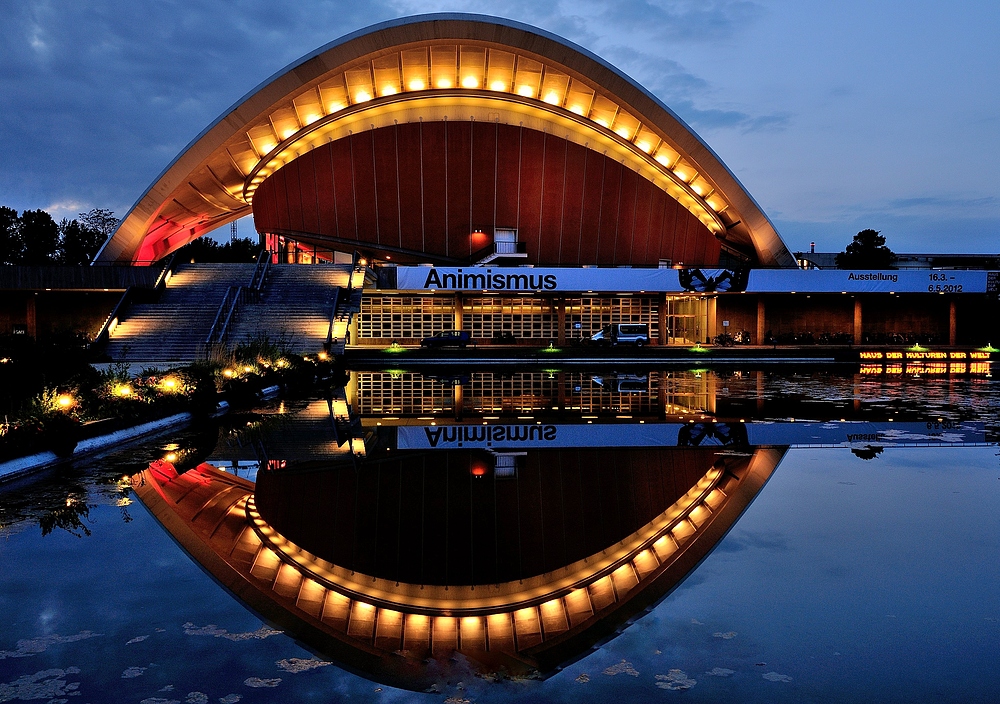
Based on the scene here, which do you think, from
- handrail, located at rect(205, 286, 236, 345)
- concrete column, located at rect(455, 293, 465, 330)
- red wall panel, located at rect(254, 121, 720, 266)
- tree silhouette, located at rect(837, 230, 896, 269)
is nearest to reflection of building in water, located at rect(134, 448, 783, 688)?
handrail, located at rect(205, 286, 236, 345)

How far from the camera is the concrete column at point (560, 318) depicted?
45300 millimetres

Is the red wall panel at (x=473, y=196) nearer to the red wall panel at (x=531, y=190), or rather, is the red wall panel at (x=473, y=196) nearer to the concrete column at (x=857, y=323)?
the red wall panel at (x=531, y=190)

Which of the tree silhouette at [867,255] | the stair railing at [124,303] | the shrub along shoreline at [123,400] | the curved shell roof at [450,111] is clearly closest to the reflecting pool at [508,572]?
the shrub along shoreline at [123,400]

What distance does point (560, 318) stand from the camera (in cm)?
4556

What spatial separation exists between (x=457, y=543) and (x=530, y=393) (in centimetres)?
1399

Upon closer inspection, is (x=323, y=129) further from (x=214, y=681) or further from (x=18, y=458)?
(x=214, y=681)

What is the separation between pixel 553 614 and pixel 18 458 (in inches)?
309

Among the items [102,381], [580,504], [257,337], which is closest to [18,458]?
[102,381]

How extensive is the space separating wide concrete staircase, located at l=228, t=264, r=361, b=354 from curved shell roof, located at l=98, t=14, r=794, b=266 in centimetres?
963

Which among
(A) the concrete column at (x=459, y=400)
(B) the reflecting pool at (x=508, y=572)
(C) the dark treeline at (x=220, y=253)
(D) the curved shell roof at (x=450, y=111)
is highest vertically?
(D) the curved shell roof at (x=450, y=111)

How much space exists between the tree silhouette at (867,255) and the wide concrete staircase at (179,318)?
50.2 m

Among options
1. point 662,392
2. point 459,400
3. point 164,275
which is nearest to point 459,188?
point 164,275

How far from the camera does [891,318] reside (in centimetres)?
4903

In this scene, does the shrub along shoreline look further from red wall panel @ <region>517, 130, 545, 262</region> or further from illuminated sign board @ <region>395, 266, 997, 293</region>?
red wall panel @ <region>517, 130, 545, 262</region>
